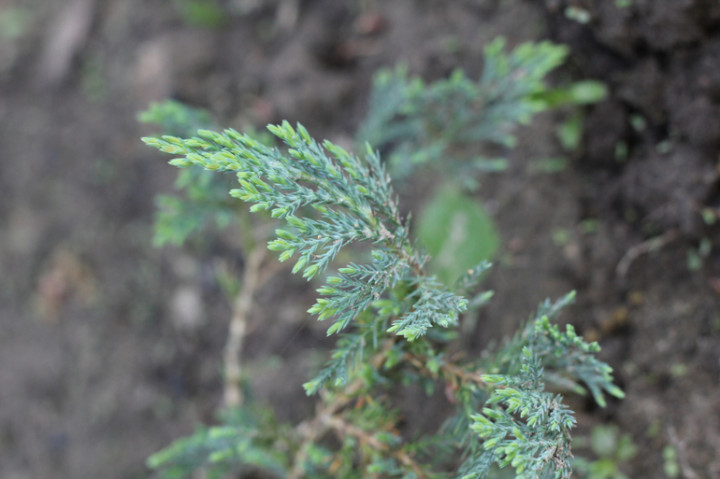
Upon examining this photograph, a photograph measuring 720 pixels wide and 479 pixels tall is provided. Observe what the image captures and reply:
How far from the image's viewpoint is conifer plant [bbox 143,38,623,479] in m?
1.43

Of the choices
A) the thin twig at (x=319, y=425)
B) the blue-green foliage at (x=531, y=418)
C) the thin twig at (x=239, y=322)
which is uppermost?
the thin twig at (x=239, y=322)

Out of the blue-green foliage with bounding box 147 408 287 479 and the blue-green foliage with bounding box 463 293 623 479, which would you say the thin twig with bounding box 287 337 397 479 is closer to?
the blue-green foliage with bounding box 147 408 287 479

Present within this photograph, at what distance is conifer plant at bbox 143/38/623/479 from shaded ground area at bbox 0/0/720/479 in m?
0.65

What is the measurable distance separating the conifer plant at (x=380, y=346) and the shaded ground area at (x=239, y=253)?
0.65 m

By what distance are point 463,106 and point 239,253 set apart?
71.9 inches

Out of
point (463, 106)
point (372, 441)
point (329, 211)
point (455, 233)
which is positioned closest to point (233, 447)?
point (372, 441)

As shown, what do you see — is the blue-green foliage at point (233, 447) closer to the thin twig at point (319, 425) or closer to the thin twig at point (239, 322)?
the thin twig at point (319, 425)

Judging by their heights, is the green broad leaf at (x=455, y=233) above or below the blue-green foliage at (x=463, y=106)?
below

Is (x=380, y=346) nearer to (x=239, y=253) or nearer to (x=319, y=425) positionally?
(x=319, y=425)

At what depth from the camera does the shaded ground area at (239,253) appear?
2.37m

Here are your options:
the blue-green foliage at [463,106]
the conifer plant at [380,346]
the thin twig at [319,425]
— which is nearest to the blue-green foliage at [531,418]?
the conifer plant at [380,346]

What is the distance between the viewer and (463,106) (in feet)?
8.86

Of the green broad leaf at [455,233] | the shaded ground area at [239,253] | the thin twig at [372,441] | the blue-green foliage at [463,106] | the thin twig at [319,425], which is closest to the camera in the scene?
the thin twig at [372,441]

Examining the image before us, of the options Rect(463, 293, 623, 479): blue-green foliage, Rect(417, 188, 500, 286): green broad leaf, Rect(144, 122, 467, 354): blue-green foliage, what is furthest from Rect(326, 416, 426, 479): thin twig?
Rect(417, 188, 500, 286): green broad leaf
